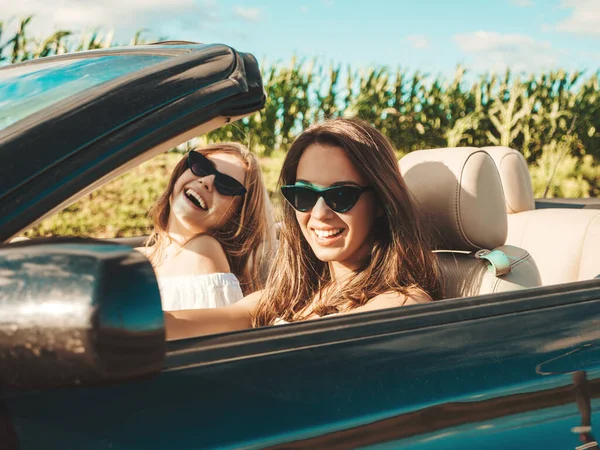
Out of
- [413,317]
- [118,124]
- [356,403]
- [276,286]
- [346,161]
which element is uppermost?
[118,124]

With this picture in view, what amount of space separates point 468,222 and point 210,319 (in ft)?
3.08

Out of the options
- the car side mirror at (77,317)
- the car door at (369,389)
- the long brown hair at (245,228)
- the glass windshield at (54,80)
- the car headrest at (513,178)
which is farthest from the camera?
the car headrest at (513,178)

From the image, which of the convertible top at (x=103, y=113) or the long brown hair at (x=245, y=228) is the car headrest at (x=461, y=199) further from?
the convertible top at (x=103, y=113)

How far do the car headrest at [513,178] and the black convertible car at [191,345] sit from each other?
5.24 feet

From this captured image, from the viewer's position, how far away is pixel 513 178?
3.10m

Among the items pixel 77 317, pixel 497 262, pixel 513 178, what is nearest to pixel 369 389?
pixel 77 317

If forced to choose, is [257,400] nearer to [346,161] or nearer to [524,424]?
[524,424]

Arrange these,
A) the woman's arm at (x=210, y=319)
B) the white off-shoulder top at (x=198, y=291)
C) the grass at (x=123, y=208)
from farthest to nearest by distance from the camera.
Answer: the grass at (x=123, y=208) → the white off-shoulder top at (x=198, y=291) → the woman's arm at (x=210, y=319)

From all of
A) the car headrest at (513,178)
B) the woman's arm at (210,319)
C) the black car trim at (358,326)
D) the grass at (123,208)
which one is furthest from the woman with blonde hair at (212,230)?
the grass at (123,208)

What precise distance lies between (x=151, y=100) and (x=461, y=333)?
0.71 m

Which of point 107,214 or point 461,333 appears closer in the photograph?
point 461,333

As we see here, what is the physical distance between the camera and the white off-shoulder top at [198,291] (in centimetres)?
260

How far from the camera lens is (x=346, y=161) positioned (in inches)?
81.8

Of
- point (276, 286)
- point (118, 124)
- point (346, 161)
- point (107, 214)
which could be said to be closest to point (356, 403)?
point (118, 124)
